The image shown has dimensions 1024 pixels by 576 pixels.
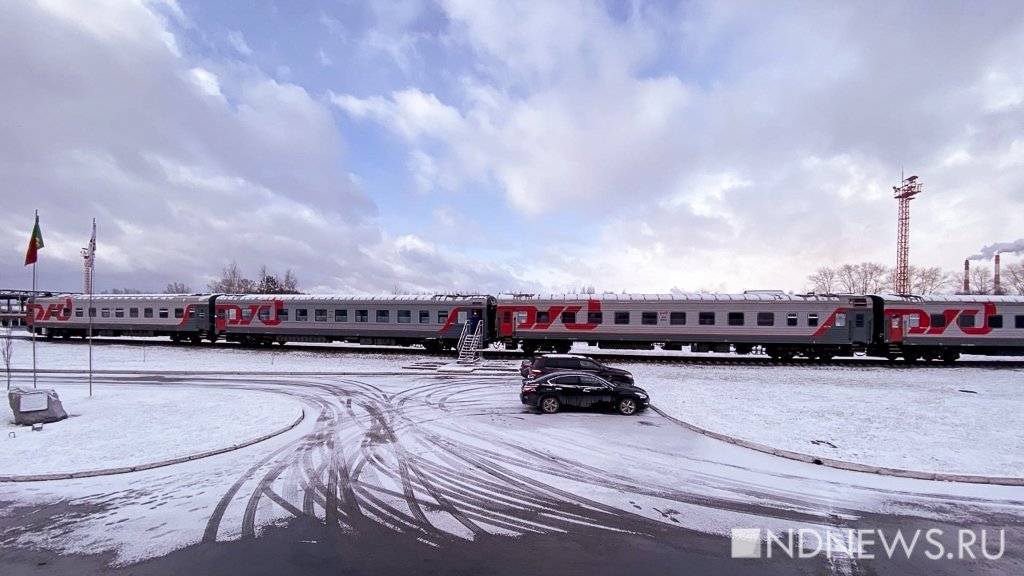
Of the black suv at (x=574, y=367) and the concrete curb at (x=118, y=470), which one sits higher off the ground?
the black suv at (x=574, y=367)

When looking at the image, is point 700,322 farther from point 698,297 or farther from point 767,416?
point 767,416

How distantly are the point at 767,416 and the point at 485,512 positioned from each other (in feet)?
34.2

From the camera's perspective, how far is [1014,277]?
6912cm

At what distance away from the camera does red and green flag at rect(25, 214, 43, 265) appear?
1574 centimetres

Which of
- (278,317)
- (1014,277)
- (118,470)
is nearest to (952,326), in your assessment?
(118,470)

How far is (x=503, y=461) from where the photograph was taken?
9.66 metres

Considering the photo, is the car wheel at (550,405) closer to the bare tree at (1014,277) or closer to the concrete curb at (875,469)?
the concrete curb at (875,469)

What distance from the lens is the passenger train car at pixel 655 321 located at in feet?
85.9

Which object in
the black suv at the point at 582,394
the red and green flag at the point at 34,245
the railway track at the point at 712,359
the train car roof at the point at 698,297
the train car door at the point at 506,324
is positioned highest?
the red and green flag at the point at 34,245

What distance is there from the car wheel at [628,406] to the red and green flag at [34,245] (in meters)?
21.3

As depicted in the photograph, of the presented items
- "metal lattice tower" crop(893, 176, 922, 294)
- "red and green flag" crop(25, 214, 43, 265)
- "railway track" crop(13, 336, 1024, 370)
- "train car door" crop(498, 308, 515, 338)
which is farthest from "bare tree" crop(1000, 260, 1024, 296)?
"red and green flag" crop(25, 214, 43, 265)

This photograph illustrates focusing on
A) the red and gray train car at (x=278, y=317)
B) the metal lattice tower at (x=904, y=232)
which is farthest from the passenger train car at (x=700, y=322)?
the metal lattice tower at (x=904, y=232)

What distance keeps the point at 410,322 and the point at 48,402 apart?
19337mm

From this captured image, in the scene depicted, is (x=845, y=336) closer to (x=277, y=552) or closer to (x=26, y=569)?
(x=277, y=552)
